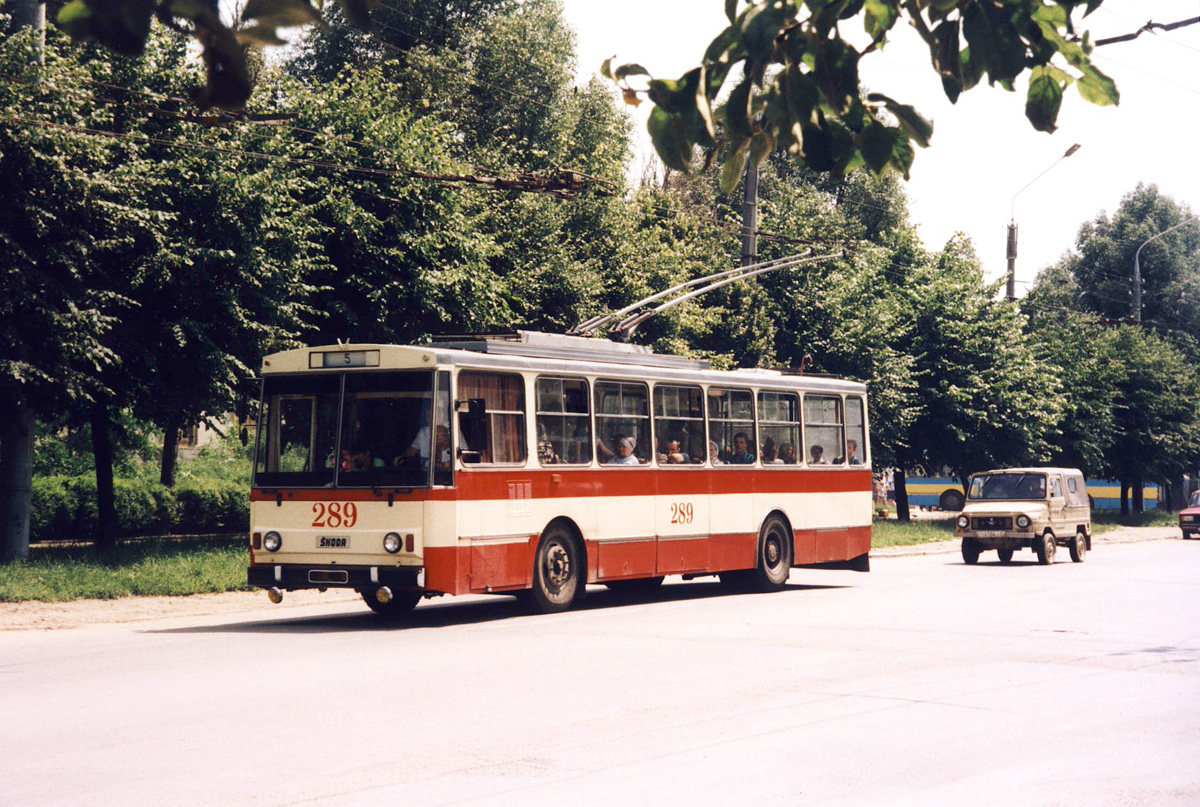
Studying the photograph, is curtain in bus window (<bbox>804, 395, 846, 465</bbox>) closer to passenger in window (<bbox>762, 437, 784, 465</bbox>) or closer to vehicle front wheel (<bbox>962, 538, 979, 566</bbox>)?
passenger in window (<bbox>762, 437, 784, 465</bbox>)

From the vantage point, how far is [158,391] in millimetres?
22656

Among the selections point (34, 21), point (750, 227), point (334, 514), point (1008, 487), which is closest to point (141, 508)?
point (34, 21)

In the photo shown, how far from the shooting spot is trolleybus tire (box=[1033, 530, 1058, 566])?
94.6 feet

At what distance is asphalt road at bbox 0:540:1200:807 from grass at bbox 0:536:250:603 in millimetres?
2257

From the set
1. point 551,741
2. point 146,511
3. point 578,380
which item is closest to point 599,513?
point 578,380

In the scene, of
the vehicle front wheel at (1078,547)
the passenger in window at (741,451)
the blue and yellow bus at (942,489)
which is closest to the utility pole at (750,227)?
the vehicle front wheel at (1078,547)

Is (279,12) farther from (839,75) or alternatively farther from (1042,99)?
(1042,99)

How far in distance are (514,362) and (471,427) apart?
4.16 ft

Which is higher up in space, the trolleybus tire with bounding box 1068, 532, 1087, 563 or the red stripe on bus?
the red stripe on bus

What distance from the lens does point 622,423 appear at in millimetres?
18500

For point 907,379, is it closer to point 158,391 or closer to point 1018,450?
point 1018,450

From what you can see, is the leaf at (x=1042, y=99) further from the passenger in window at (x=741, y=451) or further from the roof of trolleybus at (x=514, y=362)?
the passenger in window at (x=741, y=451)

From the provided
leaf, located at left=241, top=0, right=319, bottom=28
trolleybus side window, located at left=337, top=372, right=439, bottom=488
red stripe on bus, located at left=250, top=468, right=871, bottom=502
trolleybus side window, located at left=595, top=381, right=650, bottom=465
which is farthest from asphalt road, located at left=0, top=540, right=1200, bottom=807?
leaf, located at left=241, top=0, right=319, bottom=28

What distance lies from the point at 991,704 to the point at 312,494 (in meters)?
8.38
